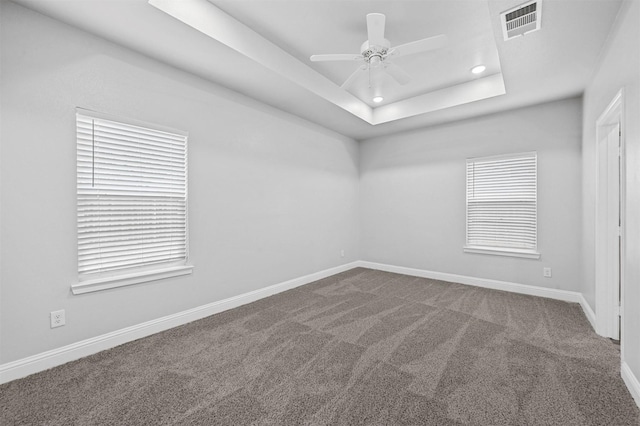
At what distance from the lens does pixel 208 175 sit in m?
3.30

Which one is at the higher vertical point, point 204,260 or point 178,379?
point 204,260

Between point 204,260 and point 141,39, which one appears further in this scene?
point 204,260

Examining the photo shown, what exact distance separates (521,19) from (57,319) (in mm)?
4351

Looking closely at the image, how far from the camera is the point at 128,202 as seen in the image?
2.66m

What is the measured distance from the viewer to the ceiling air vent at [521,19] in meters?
2.04

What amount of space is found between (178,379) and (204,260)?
1.41 meters

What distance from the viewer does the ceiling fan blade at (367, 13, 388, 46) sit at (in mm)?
2064

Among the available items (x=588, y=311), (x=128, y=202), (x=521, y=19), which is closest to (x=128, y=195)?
(x=128, y=202)

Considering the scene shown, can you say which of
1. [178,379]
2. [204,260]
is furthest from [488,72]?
[178,379]

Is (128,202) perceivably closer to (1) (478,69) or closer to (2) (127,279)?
(2) (127,279)

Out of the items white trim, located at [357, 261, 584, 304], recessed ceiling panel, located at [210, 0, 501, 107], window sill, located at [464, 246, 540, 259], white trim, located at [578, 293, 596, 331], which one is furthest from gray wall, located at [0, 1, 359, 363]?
white trim, located at [578, 293, 596, 331]

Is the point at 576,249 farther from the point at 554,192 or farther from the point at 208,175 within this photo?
the point at 208,175

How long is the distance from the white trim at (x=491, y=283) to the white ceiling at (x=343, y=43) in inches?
102

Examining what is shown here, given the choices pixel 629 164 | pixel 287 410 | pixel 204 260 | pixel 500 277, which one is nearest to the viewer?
pixel 287 410
